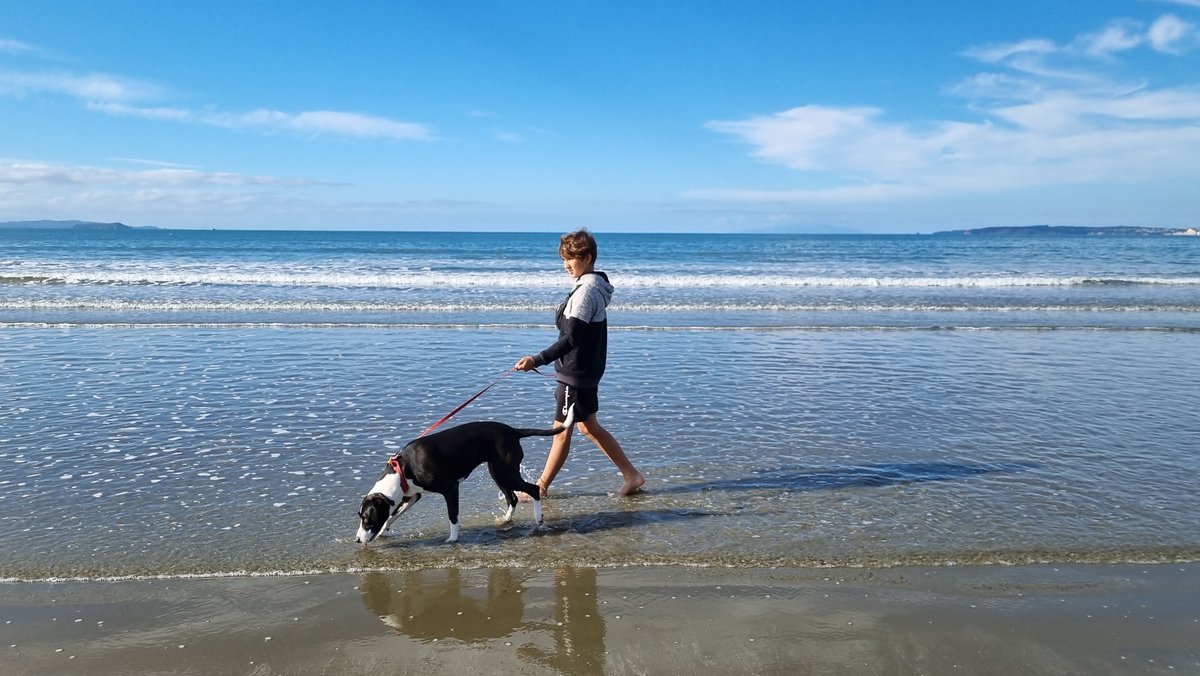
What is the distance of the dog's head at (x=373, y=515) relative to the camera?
4688mm

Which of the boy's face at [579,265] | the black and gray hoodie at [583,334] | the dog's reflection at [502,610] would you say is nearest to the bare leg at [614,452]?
the black and gray hoodie at [583,334]

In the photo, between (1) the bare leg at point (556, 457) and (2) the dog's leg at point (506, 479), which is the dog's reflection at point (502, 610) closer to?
(2) the dog's leg at point (506, 479)

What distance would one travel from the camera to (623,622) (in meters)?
3.90

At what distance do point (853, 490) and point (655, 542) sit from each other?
1.84 meters

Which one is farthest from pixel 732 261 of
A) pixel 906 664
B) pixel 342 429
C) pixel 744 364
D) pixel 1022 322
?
pixel 906 664

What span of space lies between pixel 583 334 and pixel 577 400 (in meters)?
0.46

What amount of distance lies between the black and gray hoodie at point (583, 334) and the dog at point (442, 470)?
0.61 metres

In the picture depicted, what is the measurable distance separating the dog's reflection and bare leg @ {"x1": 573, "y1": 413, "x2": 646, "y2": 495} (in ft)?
4.21

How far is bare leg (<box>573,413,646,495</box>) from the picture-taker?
565 cm

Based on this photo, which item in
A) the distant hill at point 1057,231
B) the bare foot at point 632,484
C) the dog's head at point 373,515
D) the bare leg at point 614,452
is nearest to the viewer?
the dog's head at point 373,515

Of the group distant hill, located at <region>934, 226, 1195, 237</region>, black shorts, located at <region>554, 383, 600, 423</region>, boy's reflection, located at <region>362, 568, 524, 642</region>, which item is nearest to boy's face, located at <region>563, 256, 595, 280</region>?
black shorts, located at <region>554, 383, 600, 423</region>

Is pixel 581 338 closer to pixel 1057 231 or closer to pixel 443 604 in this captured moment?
pixel 443 604

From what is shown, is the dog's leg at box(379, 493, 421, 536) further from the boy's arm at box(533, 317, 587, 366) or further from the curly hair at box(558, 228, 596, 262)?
the curly hair at box(558, 228, 596, 262)

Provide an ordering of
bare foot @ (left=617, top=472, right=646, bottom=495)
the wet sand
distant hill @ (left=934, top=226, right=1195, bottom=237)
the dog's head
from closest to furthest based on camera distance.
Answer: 1. the wet sand
2. the dog's head
3. bare foot @ (left=617, top=472, right=646, bottom=495)
4. distant hill @ (left=934, top=226, right=1195, bottom=237)
